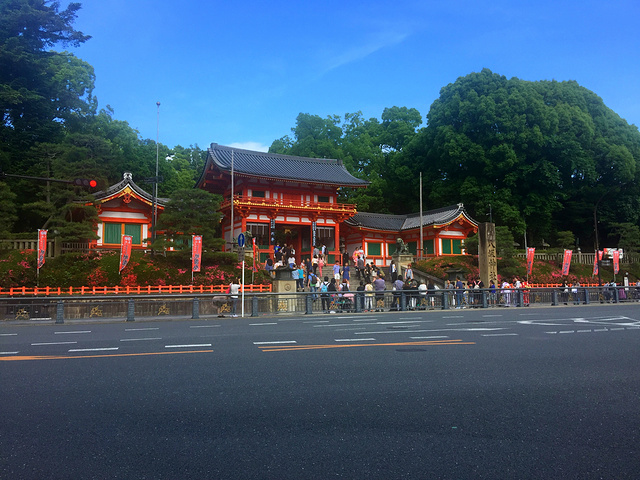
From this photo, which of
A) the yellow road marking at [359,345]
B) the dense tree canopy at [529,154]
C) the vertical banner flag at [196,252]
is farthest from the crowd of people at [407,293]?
the dense tree canopy at [529,154]

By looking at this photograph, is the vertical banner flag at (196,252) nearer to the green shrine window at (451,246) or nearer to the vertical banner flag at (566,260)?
the green shrine window at (451,246)

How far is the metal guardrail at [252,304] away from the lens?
18234 millimetres

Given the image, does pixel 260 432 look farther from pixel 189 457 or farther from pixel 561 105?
pixel 561 105

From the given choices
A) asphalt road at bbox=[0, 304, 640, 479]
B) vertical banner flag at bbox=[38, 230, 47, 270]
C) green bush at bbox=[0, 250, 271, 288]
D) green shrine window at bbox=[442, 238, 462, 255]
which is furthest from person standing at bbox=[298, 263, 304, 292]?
green shrine window at bbox=[442, 238, 462, 255]

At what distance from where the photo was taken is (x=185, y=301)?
21.1 meters

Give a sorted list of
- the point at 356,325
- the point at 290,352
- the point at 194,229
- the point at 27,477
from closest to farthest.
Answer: the point at 27,477 < the point at 290,352 < the point at 356,325 < the point at 194,229

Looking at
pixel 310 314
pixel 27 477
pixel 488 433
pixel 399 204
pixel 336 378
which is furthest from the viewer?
pixel 399 204

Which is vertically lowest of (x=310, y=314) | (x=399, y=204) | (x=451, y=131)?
(x=310, y=314)

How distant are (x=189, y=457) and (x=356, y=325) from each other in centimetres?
1168

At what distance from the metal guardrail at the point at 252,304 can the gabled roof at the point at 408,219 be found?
1622 centimetres

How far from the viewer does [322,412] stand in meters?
5.25

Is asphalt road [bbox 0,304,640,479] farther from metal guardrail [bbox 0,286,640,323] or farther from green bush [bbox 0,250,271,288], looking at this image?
green bush [bbox 0,250,271,288]

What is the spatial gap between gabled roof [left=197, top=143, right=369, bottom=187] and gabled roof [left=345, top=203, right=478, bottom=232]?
3.73 metres

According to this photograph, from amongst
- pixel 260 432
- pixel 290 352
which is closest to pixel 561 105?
pixel 290 352
